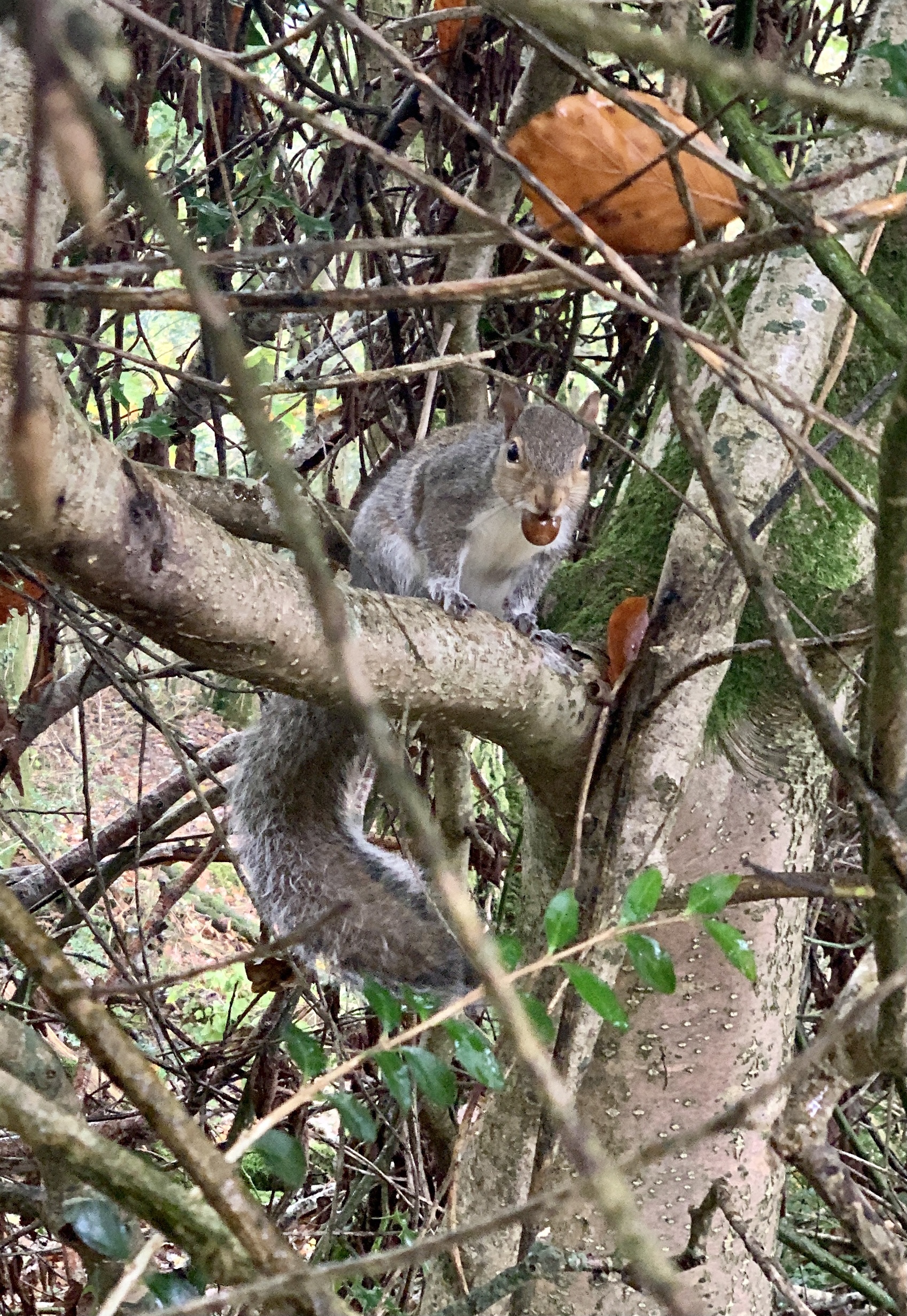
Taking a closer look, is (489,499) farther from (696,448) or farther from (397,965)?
(696,448)

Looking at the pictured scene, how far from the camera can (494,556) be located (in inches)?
70.6

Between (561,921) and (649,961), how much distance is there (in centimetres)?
6

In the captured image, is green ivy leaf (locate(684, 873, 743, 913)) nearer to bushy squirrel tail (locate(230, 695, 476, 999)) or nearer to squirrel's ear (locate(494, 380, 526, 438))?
bushy squirrel tail (locate(230, 695, 476, 999))

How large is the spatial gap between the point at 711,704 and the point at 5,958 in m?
1.23

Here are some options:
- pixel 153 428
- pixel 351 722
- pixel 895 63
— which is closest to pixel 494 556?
pixel 351 722

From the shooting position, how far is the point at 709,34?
1.50 m

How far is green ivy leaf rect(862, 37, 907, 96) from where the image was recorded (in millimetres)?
814

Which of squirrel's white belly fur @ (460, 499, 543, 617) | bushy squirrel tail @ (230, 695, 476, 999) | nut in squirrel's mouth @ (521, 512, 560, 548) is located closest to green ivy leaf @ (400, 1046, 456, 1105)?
bushy squirrel tail @ (230, 695, 476, 999)

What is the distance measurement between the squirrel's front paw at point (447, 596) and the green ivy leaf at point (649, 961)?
2.70 ft

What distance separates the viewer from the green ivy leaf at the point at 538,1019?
2.14 ft

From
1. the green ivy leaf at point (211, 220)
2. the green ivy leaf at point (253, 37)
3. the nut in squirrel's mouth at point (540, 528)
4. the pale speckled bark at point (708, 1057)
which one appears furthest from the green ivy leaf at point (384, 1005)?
the green ivy leaf at point (253, 37)

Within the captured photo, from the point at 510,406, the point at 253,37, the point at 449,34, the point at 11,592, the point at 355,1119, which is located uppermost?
the point at 253,37

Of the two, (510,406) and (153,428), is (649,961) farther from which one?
(510,406)

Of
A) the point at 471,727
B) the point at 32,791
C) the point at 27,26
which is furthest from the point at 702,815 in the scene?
the point at 32,791
